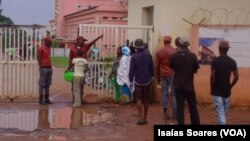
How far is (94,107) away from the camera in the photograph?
1459 centimetres

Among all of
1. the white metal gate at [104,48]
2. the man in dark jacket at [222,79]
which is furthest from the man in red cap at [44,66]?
the man in dark jacket at [222,79]

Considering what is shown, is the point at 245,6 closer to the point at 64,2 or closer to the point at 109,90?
the point at 109,90

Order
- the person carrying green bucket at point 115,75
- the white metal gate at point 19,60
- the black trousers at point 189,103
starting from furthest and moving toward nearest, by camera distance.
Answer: the white metal gate at point 19,60 → the person carrying green bucket at point 115,75 → the black trousers at point 189,103

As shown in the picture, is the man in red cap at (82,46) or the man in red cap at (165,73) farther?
the man in red cap at (82,46)

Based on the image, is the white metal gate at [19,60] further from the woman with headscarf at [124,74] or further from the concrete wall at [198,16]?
the concrete wall at [198,16]

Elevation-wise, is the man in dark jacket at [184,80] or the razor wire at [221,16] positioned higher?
the razor wire at [221,16]

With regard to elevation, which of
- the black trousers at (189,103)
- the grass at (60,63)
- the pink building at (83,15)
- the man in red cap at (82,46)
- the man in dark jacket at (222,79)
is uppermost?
the pink building at (83,15)

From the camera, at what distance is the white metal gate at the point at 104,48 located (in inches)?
598

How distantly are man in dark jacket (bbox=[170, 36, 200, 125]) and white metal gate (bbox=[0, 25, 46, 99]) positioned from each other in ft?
20.0

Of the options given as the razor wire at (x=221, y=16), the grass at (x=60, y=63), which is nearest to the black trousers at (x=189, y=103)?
the razor wire at (x=221, y=16)

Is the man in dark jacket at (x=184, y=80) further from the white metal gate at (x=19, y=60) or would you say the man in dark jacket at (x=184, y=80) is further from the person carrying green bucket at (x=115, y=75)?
the white metal gate at (x=19, y=60)

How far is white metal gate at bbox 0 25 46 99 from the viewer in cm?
1512

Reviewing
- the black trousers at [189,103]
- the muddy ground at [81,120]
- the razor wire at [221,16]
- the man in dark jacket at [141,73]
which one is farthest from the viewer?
the razor wire at [221,16]

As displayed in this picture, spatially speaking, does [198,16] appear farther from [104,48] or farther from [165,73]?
[165,73]
